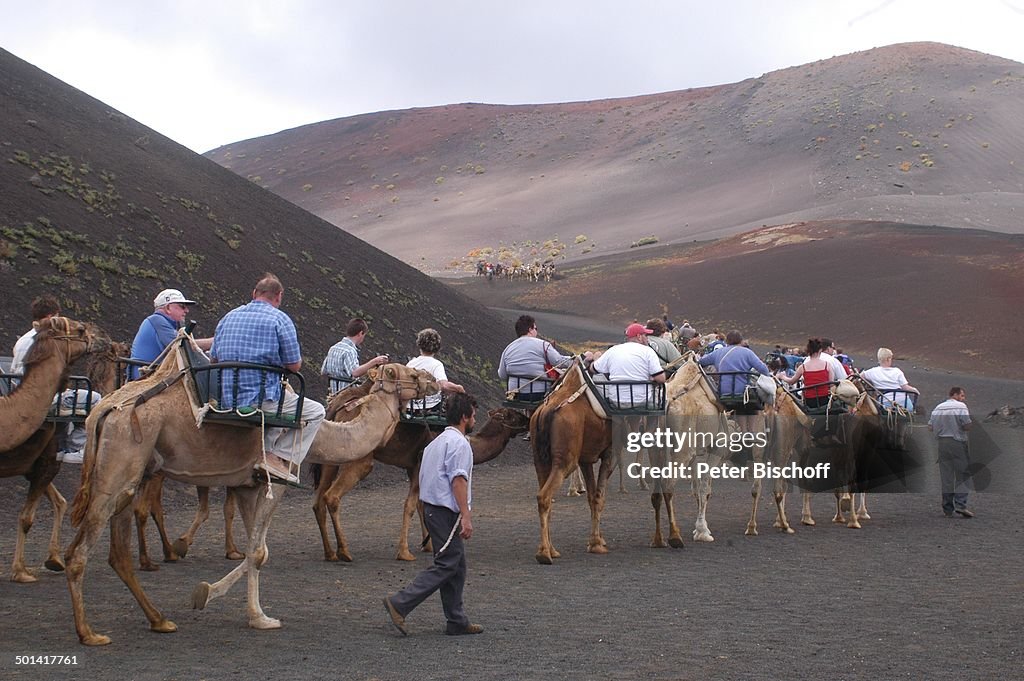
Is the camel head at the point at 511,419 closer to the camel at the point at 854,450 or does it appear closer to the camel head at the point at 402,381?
the camel head at the point at 402,381

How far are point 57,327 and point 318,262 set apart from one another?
86.5 ft

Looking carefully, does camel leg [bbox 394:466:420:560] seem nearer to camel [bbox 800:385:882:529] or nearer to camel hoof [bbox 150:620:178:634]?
camel hoof [bbox 150:620:178:634]

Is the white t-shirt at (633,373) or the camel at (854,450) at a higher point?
the white t-shirt at (633,373)

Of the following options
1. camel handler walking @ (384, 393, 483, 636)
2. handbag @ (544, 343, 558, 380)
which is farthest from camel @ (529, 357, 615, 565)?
camel handler walking @ (384, 393, 483, 636)

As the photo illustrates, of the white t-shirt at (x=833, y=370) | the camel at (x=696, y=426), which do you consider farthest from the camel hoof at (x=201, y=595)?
the white t-shirt at (x=833, y=370)

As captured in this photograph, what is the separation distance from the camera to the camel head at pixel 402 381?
11422mm

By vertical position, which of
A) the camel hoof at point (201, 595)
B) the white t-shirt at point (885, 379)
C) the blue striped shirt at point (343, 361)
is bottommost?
the camel hoof at point (201, 595)

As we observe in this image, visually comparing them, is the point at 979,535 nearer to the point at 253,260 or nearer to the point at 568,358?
the point at 568,358

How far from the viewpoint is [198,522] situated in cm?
1320

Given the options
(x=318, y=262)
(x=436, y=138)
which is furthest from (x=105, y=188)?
(x=436, y=138)

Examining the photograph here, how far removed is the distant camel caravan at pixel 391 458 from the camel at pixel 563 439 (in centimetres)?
61

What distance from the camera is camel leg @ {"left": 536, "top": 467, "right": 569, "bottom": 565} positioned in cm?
1332

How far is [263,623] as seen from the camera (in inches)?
375

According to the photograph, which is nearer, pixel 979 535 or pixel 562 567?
pixel 562 567
